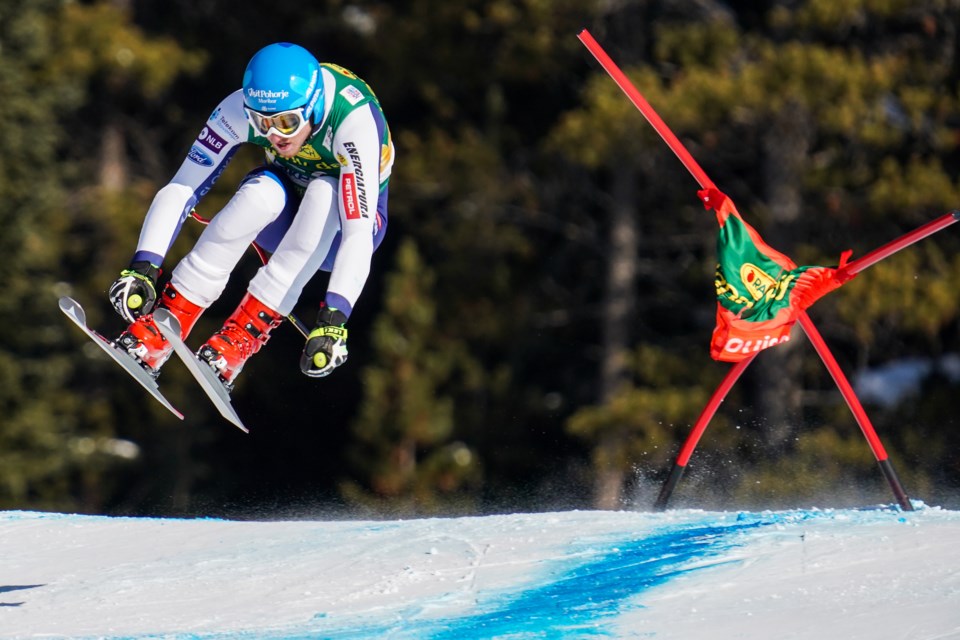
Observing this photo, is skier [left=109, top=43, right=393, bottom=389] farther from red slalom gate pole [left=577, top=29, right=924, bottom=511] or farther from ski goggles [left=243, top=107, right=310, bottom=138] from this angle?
red slalom gate pole [left=577, top=29, right=924, bottom=511]

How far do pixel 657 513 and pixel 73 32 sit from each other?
13.4m

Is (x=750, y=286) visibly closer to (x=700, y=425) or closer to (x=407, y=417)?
(x=700, y=425)

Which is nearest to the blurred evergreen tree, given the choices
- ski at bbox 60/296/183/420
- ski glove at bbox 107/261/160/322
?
ski at bbox 60/296/183/420

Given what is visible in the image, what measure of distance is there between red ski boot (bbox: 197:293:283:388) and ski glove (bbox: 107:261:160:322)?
0.35 meters

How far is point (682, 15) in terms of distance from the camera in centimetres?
1766

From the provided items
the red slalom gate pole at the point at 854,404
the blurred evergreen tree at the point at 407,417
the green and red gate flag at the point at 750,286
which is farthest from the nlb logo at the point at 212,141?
the blurred evergreen tree at the point at 407,417

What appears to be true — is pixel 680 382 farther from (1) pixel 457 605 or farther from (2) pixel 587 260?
(1) pixel 457 605

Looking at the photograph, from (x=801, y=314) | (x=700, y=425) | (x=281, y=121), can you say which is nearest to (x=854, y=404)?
(x=801, y=314)

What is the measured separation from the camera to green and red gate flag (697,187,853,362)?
24.0ft

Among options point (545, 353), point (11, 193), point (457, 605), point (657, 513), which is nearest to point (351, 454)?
point (545, 353)

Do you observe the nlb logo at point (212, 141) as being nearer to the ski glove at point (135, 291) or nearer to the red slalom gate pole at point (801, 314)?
the ski glove at point (135, 291)

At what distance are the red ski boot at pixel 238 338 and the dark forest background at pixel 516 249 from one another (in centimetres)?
742

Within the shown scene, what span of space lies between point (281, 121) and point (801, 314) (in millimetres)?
2579

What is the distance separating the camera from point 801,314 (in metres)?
7.47
